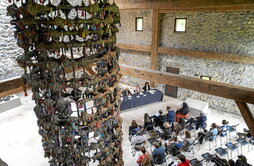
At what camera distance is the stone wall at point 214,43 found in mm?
7973

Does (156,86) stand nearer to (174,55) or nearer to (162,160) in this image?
(174,55)

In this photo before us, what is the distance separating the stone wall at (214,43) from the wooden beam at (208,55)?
0.75 feet

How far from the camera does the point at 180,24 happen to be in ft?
31.2

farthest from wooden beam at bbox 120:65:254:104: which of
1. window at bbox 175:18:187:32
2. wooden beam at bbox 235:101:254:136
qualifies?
window at bbox 175:18:187:32

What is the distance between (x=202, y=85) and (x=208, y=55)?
5.77m

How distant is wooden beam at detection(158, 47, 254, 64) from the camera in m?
7.96

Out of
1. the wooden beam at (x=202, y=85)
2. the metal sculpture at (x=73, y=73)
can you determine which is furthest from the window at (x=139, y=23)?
the metal sculpture at (x=73, y=73)

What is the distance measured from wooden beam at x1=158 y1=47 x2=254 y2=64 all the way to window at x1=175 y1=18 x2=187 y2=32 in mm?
1001

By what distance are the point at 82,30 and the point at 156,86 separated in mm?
9704

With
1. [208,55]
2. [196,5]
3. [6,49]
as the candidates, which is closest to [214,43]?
[208,55]

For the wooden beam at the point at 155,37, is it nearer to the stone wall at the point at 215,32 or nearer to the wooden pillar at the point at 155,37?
the wooden pillar at the point at 155,37

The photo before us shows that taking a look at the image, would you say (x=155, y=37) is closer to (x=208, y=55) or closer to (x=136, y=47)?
(x=136, y=47)

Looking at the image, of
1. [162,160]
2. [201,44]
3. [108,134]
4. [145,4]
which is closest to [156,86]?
[201,44]

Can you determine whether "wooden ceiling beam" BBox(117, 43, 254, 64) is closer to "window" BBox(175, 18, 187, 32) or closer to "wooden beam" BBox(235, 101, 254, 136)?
"window" BBox(175, 18, 187, 32)
